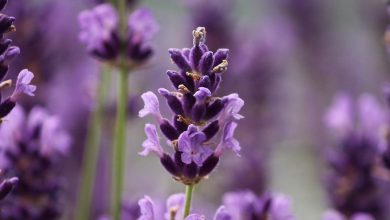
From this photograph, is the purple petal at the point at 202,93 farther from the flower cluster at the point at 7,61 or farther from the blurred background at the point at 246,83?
the blurred background at the point at 246,83

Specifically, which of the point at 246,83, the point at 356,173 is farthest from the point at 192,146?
the point at 246,83

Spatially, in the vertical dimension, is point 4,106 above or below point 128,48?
below

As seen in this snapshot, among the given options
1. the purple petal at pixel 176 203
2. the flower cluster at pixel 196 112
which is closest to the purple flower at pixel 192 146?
the flower cluster at pixel 196 112

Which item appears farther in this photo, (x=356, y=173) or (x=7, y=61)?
(x=356, y=173)

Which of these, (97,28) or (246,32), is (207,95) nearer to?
(97,28)

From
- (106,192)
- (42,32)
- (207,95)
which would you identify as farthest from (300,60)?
(207,95)

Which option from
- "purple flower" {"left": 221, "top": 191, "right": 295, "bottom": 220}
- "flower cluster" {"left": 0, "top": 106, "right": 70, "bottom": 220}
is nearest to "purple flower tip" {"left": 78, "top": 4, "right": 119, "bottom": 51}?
"flower cluster" {"left": 0, "top": 106, "right": 70, "bottom": 220}

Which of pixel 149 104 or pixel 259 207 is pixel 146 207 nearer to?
pixel 149 104
